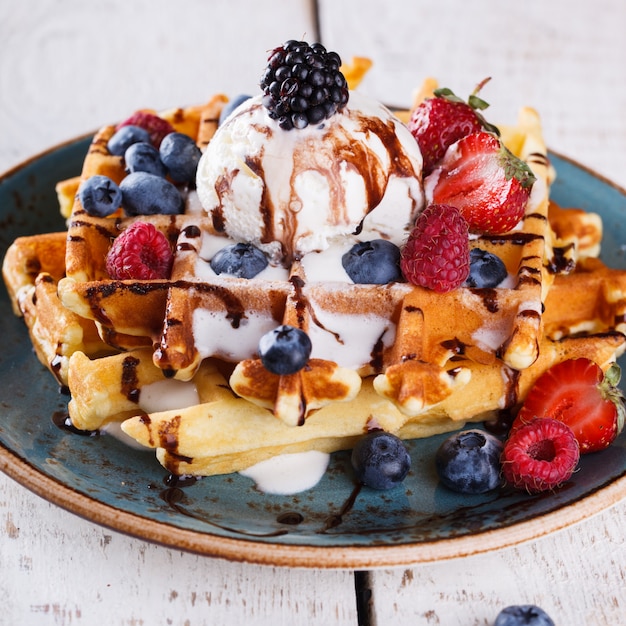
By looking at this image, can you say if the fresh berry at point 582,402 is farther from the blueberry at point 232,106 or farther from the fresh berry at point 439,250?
the blueberry at point 232,106

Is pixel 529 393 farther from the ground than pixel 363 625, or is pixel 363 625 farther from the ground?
pixel 529 393

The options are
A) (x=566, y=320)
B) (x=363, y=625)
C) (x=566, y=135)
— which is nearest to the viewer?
(x=363, y=625)

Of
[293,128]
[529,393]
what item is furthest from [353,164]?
[529,393]

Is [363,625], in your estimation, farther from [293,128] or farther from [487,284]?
[293,128]

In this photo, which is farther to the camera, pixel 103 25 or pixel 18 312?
pixel 103 25

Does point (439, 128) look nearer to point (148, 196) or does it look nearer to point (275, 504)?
point (148, 196)

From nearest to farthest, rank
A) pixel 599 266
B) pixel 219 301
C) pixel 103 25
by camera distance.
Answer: pixel 219 301 → pixel 599 266 → pixel 103 25

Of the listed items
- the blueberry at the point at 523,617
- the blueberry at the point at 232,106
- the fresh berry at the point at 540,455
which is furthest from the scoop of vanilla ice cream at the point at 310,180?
the blueberry at the point at 523,617
